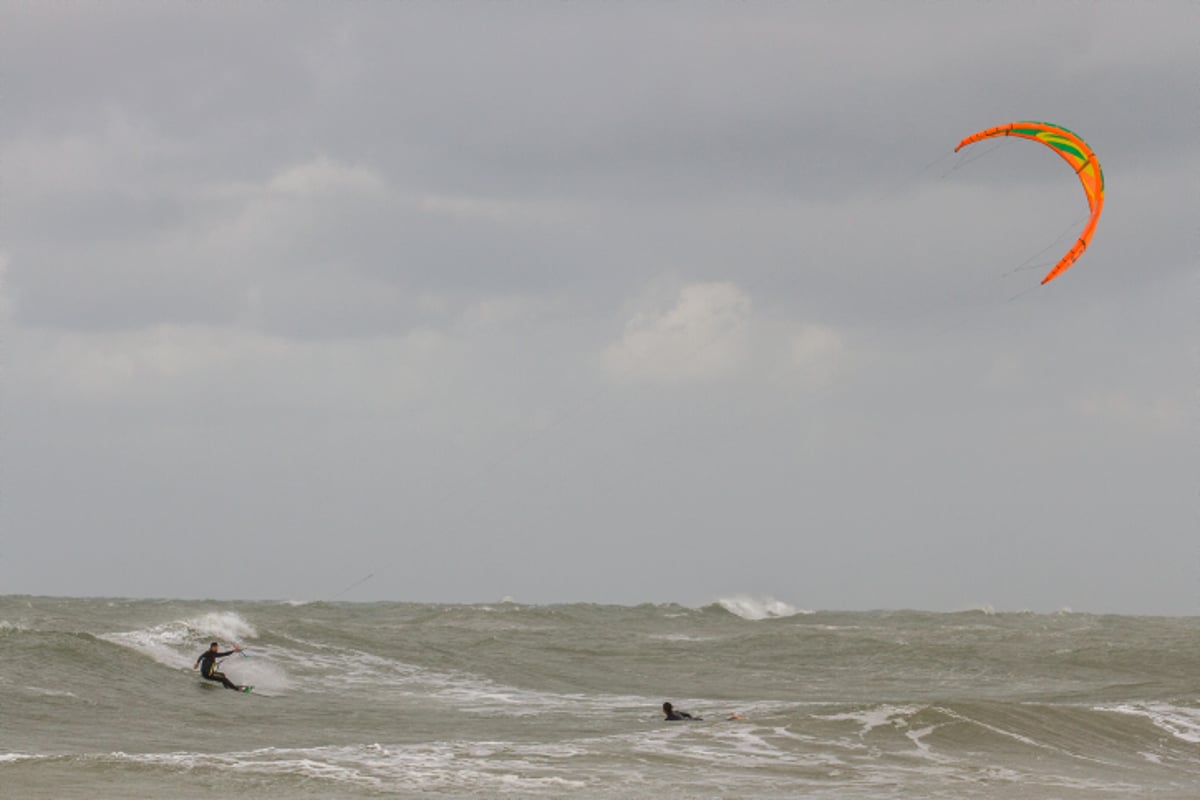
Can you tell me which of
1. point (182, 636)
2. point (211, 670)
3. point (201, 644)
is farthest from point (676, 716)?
point (182, 636)

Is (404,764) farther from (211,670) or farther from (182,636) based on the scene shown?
(182,636)

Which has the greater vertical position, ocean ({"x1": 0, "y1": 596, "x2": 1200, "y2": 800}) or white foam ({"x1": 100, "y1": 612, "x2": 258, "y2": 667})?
white foam ({"x1": 100, "y1": 612, "x2": 258, "y2": 667})

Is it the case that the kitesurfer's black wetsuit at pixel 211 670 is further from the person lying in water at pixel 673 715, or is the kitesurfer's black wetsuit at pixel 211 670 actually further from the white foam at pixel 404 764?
the person lying in water at pixel 673 715

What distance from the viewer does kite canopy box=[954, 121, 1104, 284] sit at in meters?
23.6

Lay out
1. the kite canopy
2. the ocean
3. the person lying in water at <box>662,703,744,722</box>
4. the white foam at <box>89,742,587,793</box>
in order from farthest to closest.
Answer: the kite canopy < the person lying in water at <box>662,703,744,722</box> < the ocean < the white foam at <box>89,742,587,793</box>

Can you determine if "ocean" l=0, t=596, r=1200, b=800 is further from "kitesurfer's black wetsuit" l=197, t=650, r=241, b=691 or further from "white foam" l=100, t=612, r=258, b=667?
"kitesurfer's black wetsuit" l=197, t=650, r=241, b=691

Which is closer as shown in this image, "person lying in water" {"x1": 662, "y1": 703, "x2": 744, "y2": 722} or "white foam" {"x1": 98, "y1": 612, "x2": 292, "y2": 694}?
"person lying in water" {"x1": 662, "y1": 703, "x2": 744, "y2": 722}

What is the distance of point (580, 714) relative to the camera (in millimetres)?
21516

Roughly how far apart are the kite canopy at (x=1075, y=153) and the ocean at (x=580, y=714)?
25.7 ft

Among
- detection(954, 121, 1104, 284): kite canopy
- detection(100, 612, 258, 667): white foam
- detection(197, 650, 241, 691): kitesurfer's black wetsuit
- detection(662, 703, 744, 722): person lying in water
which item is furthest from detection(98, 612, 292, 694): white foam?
detection(954, 121, 1104, 284): kite canopy

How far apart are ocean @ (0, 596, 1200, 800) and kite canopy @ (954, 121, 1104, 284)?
7.82 metres

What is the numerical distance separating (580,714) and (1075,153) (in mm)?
12794

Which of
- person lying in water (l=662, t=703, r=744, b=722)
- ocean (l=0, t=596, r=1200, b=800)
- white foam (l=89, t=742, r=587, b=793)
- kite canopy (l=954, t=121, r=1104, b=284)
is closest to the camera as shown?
white foam (l=89, t=742, r=587, b=793)

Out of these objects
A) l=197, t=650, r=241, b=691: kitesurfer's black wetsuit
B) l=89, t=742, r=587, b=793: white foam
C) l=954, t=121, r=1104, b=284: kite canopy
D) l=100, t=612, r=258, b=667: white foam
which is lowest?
l=89, t=742, r=587, b=793: white foam
